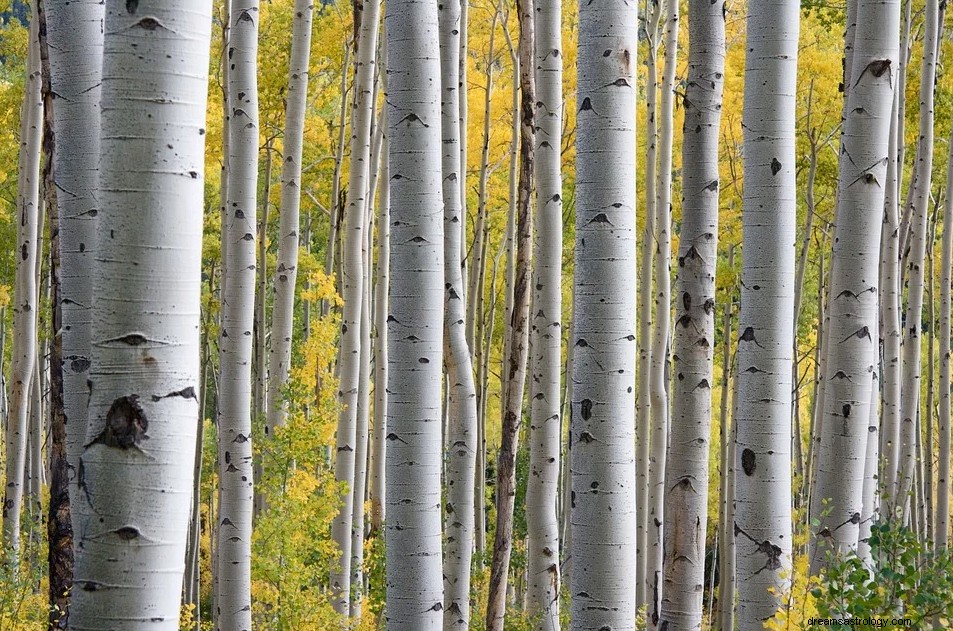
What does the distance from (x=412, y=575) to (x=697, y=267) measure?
1.56 m

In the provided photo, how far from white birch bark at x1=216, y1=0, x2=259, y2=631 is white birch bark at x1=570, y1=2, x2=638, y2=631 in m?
3.05

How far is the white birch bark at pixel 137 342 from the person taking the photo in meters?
1.69

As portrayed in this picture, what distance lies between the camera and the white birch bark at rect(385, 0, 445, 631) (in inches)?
127

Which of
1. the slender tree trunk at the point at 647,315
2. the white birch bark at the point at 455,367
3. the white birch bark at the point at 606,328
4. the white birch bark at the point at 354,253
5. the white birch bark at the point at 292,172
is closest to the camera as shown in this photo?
the white birch bark at the point at 606,328

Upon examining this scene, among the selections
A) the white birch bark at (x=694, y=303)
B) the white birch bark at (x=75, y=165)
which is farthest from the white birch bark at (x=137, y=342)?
the white birch bark at (x=694, y=303)

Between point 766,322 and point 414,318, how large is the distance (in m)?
1.15

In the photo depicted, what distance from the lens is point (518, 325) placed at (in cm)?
627

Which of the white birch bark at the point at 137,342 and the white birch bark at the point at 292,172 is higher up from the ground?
the white birch bark at the point at 292,172

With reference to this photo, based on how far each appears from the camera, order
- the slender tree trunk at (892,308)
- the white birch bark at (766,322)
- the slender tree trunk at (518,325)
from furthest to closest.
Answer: the slender tree trunk at (892,308) → the slender tree trunk at (518,325) → the white birch bark at (766,322)

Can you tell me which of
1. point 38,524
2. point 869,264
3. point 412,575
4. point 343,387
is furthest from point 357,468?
point 869,264

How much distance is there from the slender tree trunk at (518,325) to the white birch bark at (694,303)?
7.54ft

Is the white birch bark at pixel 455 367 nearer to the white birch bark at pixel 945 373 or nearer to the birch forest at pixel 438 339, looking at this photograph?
the birch forest at pixel 438 339

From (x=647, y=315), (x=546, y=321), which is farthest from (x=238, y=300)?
(x=647, y=315)

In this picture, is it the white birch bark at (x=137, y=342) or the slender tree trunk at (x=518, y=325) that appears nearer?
the white birch bark at (x=137, y=342)
